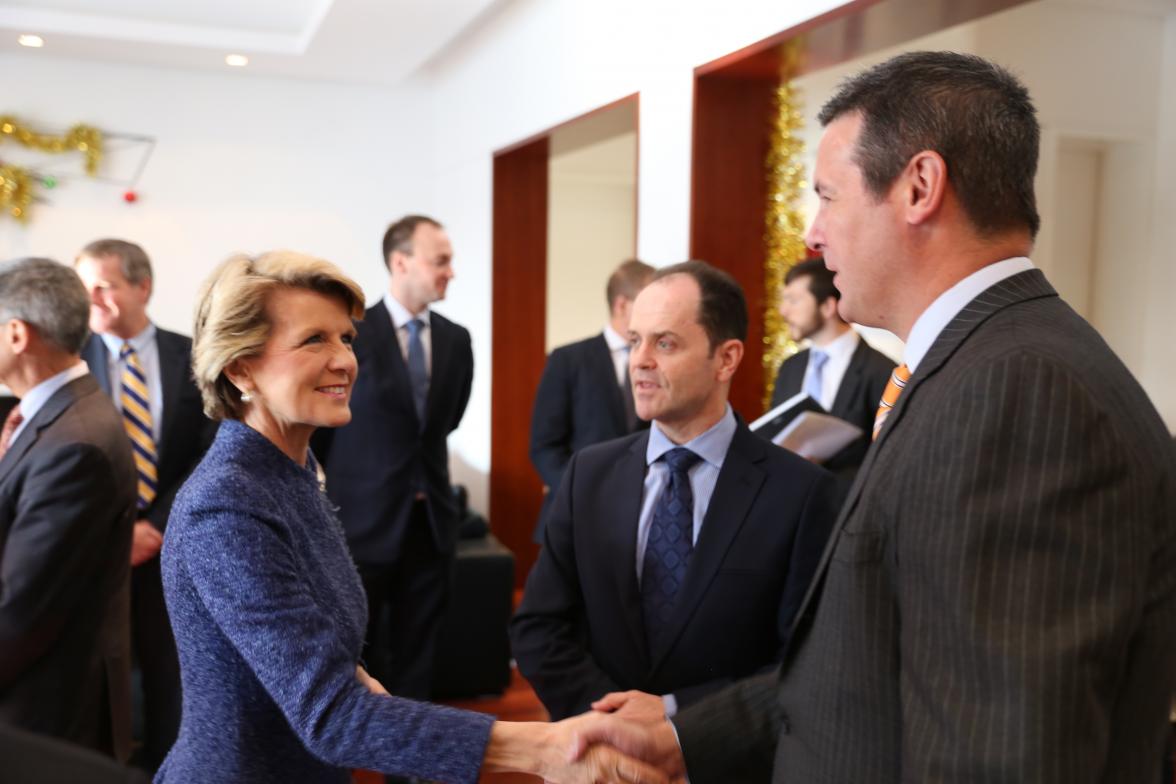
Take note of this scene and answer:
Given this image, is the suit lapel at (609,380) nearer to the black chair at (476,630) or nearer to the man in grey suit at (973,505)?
the black chair at (476,630)

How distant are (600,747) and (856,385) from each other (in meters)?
2.40

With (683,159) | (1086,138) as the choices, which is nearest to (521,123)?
(683,159)

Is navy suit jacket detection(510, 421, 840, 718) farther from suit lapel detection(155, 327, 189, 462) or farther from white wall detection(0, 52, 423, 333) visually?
white wall detection(0, 52, 423, 333)

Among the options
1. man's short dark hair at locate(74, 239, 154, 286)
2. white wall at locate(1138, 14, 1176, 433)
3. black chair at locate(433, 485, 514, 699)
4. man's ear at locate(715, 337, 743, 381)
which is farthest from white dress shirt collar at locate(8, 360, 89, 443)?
white wall at locate(1138, 14, 1176, 433)

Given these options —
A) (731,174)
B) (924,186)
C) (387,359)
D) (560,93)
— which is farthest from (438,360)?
(924,186)

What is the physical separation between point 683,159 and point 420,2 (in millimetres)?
2243

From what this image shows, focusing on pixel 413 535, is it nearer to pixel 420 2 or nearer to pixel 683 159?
pixel 683 159

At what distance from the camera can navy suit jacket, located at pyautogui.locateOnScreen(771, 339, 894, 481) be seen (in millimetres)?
3703

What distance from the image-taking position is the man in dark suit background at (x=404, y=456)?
371cm

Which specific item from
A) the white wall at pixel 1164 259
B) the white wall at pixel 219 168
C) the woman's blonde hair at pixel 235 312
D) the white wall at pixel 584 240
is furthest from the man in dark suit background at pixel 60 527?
the white wall at pixel 584 240

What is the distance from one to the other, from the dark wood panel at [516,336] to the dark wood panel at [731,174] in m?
2.45

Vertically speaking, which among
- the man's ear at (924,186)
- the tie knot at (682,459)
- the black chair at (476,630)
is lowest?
the black chair at (476,630)

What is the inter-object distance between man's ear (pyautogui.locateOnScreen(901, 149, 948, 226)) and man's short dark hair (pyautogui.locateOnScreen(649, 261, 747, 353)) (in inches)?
38.6

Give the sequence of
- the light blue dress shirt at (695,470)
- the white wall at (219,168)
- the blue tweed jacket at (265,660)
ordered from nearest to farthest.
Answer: the blue tweed jacket at (265,660)
the light blue dress shirt at (695,470)
the white wall at (219,168)
